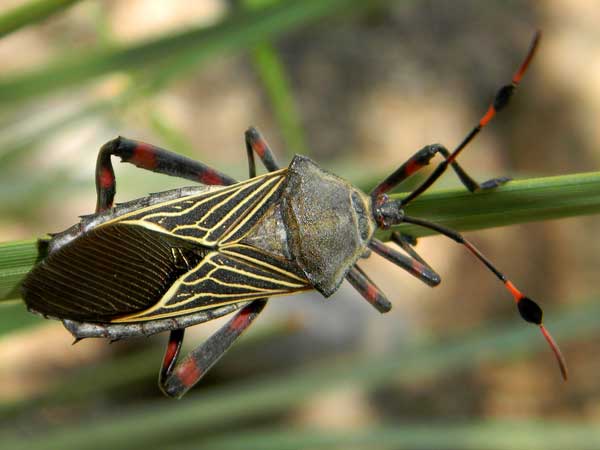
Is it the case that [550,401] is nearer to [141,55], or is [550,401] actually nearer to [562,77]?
[562,77]

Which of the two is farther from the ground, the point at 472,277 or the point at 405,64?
the point at 405,64

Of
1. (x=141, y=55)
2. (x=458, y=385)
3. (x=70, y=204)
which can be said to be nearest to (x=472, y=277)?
(x=458, y=385)

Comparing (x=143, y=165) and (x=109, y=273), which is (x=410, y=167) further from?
(x=109, y=273)

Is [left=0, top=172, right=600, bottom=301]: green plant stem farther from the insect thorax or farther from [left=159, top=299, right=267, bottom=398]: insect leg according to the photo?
[left=159, top=299, right=267, bottom=398]: insect leg

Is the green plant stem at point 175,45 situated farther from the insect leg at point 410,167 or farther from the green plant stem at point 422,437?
the green plant stem at point 422,437

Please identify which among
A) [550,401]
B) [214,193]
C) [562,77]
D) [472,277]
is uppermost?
[214,193]

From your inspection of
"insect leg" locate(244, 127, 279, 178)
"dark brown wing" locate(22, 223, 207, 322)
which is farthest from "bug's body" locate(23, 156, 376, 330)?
"insect leg" locate(244, 127, 279, 178)

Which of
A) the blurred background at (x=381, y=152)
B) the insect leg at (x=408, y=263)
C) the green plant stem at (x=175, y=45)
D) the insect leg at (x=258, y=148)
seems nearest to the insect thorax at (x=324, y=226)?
the insect leg at (x=408, y=263)
